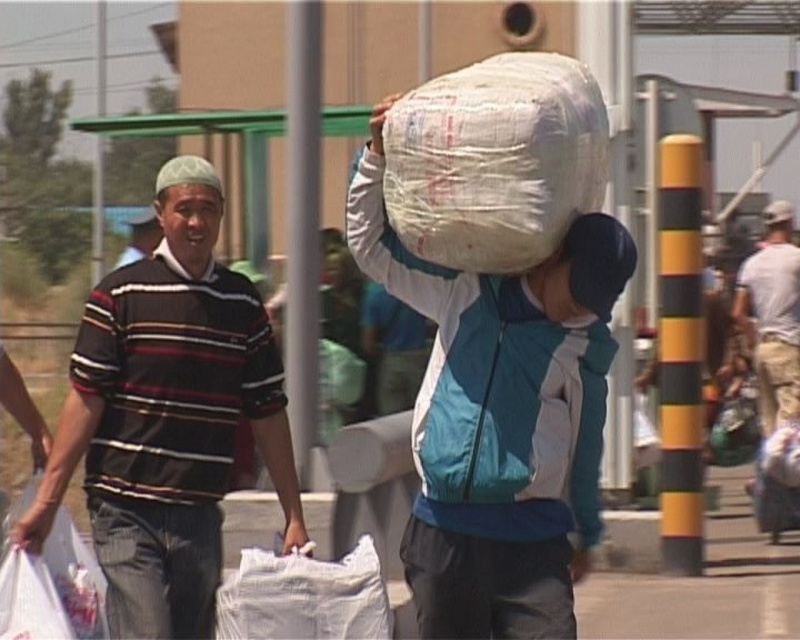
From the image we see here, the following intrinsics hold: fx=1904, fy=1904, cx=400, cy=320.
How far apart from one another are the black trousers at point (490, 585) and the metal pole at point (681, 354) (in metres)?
4.22

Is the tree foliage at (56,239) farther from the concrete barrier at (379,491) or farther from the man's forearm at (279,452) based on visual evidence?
the man's forearm at (279,452)

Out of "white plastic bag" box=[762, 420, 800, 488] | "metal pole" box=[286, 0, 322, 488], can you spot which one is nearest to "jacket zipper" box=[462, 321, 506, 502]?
"metal pole" box=[286, 0, 322, 488]

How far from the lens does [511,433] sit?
14.3 ft

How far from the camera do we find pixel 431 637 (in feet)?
14.8

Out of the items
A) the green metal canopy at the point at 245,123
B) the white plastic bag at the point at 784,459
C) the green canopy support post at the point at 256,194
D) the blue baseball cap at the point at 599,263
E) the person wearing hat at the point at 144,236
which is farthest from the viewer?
the green canopy support post at the point at 256,194

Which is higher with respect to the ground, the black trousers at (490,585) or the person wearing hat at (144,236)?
the person wearing hat at (144,236)

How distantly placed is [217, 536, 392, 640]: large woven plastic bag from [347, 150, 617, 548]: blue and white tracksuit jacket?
29cm

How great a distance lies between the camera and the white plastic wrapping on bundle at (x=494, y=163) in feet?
14.0

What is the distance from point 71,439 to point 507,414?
1.25 meters

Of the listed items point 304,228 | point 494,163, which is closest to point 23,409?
point 494,163

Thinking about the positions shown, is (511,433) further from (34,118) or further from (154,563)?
(34,118)

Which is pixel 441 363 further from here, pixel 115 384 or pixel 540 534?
pixel 115 384

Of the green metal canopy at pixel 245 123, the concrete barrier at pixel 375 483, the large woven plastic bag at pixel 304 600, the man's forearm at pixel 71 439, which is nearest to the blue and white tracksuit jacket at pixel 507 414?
the large woven plastic bag at pixel 304 600

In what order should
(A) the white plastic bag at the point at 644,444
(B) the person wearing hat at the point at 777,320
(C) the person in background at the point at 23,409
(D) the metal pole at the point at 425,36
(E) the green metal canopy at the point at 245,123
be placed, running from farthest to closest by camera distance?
(D) the metal pole at the point at 425,36
(B) the person wearing hat at the point at 777,320
(E) the green metal canopy at the point at 245,123
(A) the white plastic bag at the point at 644,444
(C) the person in background at the point at 23,409
